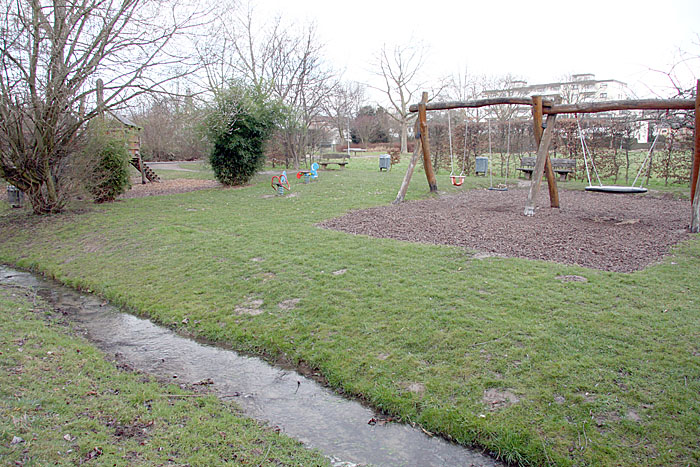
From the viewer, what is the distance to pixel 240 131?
56.3 feet

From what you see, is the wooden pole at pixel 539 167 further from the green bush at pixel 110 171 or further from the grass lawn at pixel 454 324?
the green bush at pixel 110 171

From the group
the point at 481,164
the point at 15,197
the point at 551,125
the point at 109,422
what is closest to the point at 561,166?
the point at 481,164

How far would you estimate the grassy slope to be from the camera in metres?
3.09

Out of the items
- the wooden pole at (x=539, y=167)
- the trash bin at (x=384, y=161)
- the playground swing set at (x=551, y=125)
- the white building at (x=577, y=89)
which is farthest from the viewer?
the white building at (x=577, y=89)

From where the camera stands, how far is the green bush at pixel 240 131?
16.6 m

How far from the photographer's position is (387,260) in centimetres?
710

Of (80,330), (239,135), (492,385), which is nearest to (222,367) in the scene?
(80,330)

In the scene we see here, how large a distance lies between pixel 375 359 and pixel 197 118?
14734 mm

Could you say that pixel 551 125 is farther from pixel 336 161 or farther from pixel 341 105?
pixel 341 105

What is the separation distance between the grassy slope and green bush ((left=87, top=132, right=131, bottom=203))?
10361 mm

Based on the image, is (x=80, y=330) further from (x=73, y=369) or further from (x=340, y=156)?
(x=340, y=156)

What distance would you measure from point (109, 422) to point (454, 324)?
3.30m

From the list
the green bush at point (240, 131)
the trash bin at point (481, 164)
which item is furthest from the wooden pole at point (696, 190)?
the green bush at point (240, 131)

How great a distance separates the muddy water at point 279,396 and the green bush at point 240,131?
11.5 m
